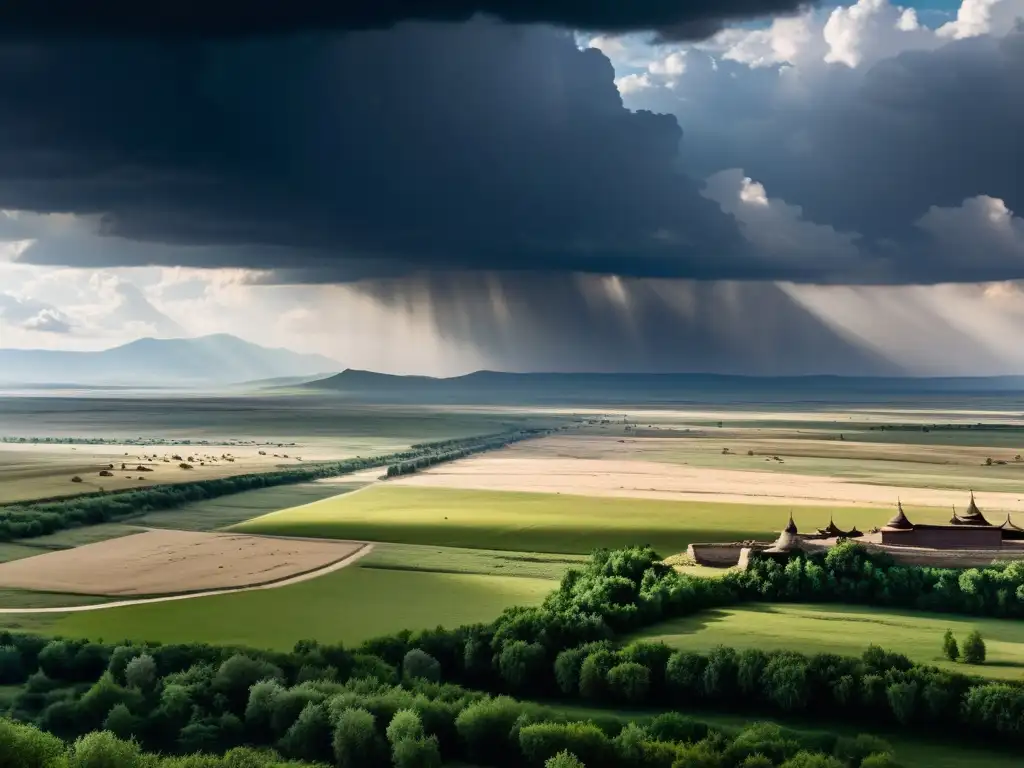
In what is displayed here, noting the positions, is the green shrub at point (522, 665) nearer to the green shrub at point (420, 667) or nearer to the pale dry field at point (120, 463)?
the green shrub at point (420, 667)

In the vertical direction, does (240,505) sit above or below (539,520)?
above

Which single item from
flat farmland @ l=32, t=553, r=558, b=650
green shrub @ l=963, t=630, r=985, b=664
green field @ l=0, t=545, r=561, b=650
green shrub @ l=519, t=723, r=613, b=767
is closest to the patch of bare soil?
green field @ l=0, t=545, r=561, b=650

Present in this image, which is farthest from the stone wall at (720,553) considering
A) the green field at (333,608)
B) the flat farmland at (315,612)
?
the flat farmland at (315,612)

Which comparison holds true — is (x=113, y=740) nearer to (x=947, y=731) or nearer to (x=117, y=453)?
(x=947, y=731)

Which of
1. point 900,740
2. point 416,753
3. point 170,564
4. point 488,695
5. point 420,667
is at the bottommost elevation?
point 900,740

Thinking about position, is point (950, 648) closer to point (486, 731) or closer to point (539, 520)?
point (486, 731)

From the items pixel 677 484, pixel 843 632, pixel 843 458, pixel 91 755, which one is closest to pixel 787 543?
pixel 843 632

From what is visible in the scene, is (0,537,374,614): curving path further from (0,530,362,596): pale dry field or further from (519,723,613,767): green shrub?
(519,723,613,767): green shrub

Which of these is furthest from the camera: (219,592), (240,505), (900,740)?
(240,505)
